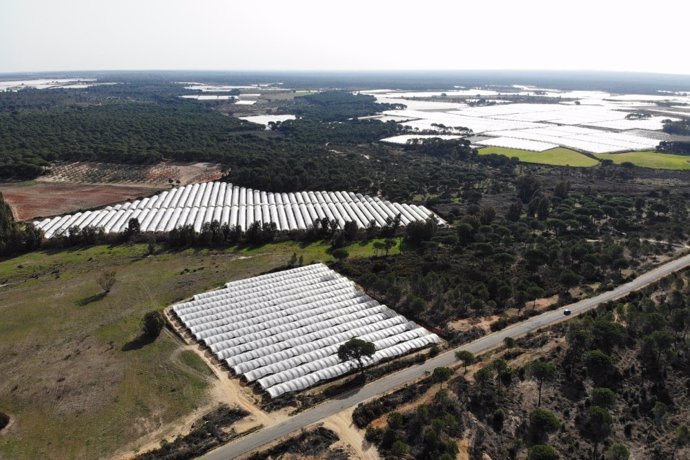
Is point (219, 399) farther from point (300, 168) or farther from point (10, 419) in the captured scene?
point (300, 168)

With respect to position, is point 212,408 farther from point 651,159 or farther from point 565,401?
point 651,159

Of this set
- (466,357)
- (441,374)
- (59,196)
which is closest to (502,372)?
(466,357)

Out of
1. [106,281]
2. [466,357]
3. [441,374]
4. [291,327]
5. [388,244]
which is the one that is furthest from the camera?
[388,244]

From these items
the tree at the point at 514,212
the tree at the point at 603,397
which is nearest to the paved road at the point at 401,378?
the tree at the point at 603,397

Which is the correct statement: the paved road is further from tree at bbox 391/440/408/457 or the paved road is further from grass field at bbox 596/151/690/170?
grass field at bbox 596/151/690/170

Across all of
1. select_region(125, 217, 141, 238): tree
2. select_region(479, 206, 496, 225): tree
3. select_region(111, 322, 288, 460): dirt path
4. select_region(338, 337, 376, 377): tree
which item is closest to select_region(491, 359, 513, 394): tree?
select_region(338, 337, 376, 377): tree
